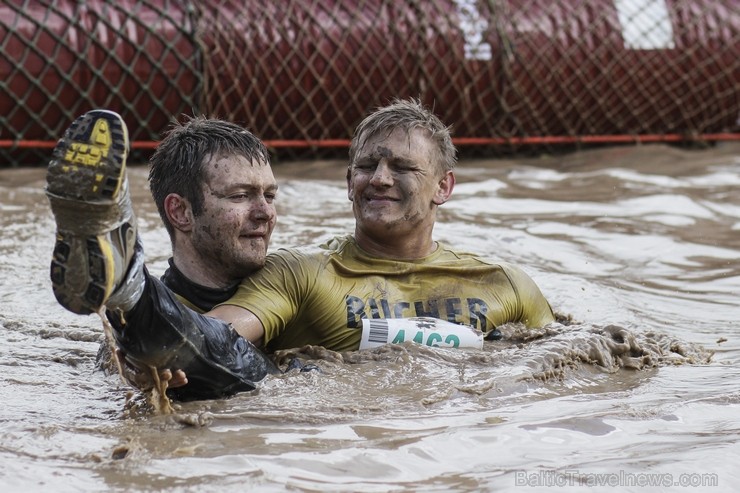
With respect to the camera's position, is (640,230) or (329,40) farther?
(329,40)

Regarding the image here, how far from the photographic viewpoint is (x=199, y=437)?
3375mm

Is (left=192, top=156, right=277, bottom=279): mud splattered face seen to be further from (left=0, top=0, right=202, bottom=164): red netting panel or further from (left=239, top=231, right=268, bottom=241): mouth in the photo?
(left=0, top=0, right=202, bottom=164): red netting panel

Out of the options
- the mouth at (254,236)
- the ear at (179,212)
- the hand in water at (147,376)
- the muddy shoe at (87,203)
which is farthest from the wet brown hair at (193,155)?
the muddy shoe at (87,203)

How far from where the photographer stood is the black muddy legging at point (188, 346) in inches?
138

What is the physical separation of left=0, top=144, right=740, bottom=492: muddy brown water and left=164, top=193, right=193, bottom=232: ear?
1.98 feet

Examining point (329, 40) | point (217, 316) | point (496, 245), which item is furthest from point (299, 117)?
point (217, 316)

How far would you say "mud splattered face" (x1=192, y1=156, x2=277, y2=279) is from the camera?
14.1 ft

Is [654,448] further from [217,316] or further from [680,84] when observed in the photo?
[680,84]

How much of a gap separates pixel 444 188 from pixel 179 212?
1.09 m

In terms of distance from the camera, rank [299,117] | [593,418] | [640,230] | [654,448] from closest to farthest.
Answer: [654,448] < [593,418] < [640,230] < [299,117]

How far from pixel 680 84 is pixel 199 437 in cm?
749

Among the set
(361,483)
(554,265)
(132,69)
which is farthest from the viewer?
(132,69)

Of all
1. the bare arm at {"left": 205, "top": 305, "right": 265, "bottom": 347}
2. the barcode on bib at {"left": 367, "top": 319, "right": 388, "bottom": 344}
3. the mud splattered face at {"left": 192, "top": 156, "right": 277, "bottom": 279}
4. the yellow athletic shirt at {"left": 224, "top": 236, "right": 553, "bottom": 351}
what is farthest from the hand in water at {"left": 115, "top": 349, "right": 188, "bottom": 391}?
the barcode on bib at {"left": 367, "top": 319, "right": 388, "bottom": 344}

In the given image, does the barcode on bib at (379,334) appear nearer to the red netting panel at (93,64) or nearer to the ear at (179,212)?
the ear at (179,212)
